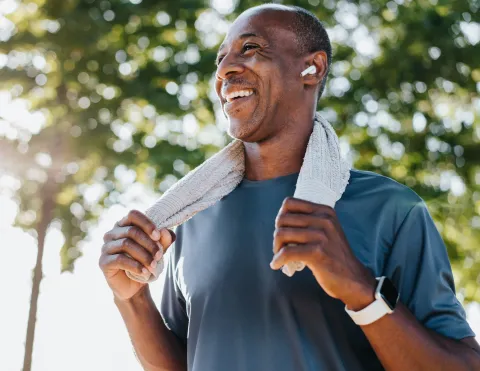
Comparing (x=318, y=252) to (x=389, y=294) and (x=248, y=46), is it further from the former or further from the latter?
(x=248, y=46)

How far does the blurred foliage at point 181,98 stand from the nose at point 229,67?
6.29m

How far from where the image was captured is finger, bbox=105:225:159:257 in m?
1.97

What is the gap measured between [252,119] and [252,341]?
0.67 metres

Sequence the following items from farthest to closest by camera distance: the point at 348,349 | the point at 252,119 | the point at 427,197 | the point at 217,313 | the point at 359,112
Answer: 1. the point at 359,112
2. the point at 427,197
3. the point at 252,119
4. the point at 217,313
5. the point at 348,349

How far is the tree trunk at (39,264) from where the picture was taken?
8289 mm

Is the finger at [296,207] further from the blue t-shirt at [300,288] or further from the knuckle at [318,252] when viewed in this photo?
the blue t-shirt at [300,288]

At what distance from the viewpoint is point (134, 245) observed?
1.96 metres

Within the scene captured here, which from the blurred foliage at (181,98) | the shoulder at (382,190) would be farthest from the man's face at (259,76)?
the blurred foliage at (181,98)

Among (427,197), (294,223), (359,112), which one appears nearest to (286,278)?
(294,223)

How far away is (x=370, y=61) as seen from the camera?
403 inches

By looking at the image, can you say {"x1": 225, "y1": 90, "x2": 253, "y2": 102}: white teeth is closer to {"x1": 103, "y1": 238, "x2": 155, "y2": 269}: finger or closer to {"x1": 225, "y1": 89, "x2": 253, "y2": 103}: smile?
{"x1": 225, "y1": 89, "x2": 253, "y2": 103}: smile

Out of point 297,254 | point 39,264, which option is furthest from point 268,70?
point 39,264

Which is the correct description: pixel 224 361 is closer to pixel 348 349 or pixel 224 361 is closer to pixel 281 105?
pixel 348 349

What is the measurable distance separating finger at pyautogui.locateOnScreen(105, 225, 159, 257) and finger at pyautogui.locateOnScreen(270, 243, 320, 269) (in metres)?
0.47
